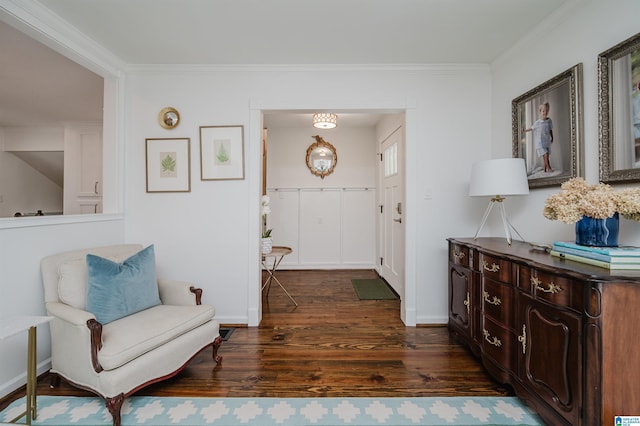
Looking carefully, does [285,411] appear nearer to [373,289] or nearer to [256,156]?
[256,156]

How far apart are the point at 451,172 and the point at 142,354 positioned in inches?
114

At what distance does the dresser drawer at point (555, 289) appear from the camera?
1.31 m

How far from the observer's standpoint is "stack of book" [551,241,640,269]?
51.3 inches

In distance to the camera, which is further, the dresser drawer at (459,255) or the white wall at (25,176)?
the white wall at (25,176)

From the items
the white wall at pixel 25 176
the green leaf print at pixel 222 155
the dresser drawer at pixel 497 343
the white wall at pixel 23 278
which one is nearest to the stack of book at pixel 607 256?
the dresser drawer at pixel 497 343

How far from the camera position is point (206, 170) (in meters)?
2.90

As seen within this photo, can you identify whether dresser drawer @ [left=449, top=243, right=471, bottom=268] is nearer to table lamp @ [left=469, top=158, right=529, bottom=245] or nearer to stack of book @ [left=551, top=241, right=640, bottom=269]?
table lamp @ [left=469, top=158, right=529, bottom=245]

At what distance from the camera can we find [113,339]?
1.64 m

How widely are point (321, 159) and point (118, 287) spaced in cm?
384

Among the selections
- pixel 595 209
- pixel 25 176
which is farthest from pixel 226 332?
pixel 25 176

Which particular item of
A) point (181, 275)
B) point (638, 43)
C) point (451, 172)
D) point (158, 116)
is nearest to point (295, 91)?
point (158, 116)

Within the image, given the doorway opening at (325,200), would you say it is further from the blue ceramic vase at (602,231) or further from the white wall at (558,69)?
the blue ceramic vase at (602,231)

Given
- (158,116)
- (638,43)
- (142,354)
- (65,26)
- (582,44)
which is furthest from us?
(158,116)

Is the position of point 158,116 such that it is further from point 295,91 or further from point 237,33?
point 295,91
